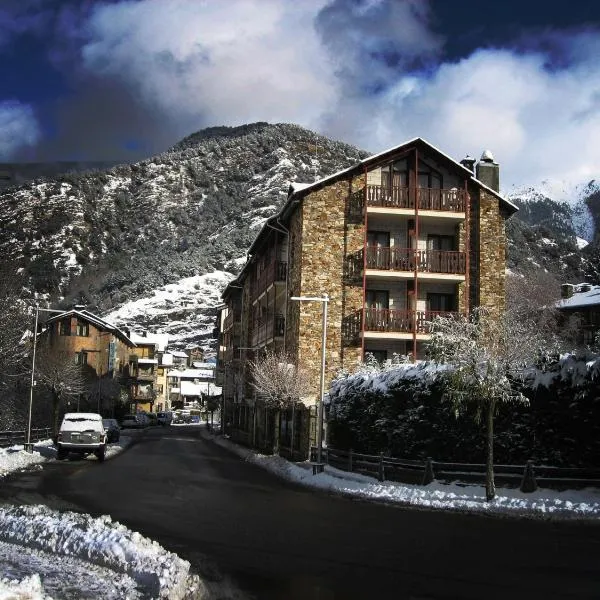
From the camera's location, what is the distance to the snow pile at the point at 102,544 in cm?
894

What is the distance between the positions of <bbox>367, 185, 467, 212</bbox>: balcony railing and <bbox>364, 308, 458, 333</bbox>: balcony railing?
5.34m

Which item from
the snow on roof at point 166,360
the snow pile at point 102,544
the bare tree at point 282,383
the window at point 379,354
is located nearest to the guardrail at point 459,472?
the bare tree at point 282,383

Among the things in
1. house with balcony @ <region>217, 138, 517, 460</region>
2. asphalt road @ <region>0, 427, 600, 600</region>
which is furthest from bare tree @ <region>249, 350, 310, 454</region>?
asphalt road @ <region>0, 427, 600, 600</region>

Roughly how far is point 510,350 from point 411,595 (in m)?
12.7

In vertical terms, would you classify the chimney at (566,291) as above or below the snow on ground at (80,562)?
above

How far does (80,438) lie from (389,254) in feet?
56.4

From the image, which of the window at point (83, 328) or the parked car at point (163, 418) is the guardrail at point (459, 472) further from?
the parked car at point (163, 418)

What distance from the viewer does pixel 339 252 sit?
121ft

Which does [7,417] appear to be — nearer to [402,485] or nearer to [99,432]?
[99,432]

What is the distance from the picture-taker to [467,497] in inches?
780

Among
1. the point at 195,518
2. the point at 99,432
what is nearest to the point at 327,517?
the point at 195,518

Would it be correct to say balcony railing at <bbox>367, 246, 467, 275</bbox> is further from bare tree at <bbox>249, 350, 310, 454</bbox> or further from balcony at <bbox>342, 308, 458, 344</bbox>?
bare tree at <bbox>249, 350, 310, 454</bbox>

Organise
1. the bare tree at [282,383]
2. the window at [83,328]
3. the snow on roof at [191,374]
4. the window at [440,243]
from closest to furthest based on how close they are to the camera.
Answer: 1. the bare tree at [282,383]
2. the window at [440,243]
3. the window at [83,328]
4. the snow on roof at [191,374]

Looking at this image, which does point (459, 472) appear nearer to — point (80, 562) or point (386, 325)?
point (80, 562)
